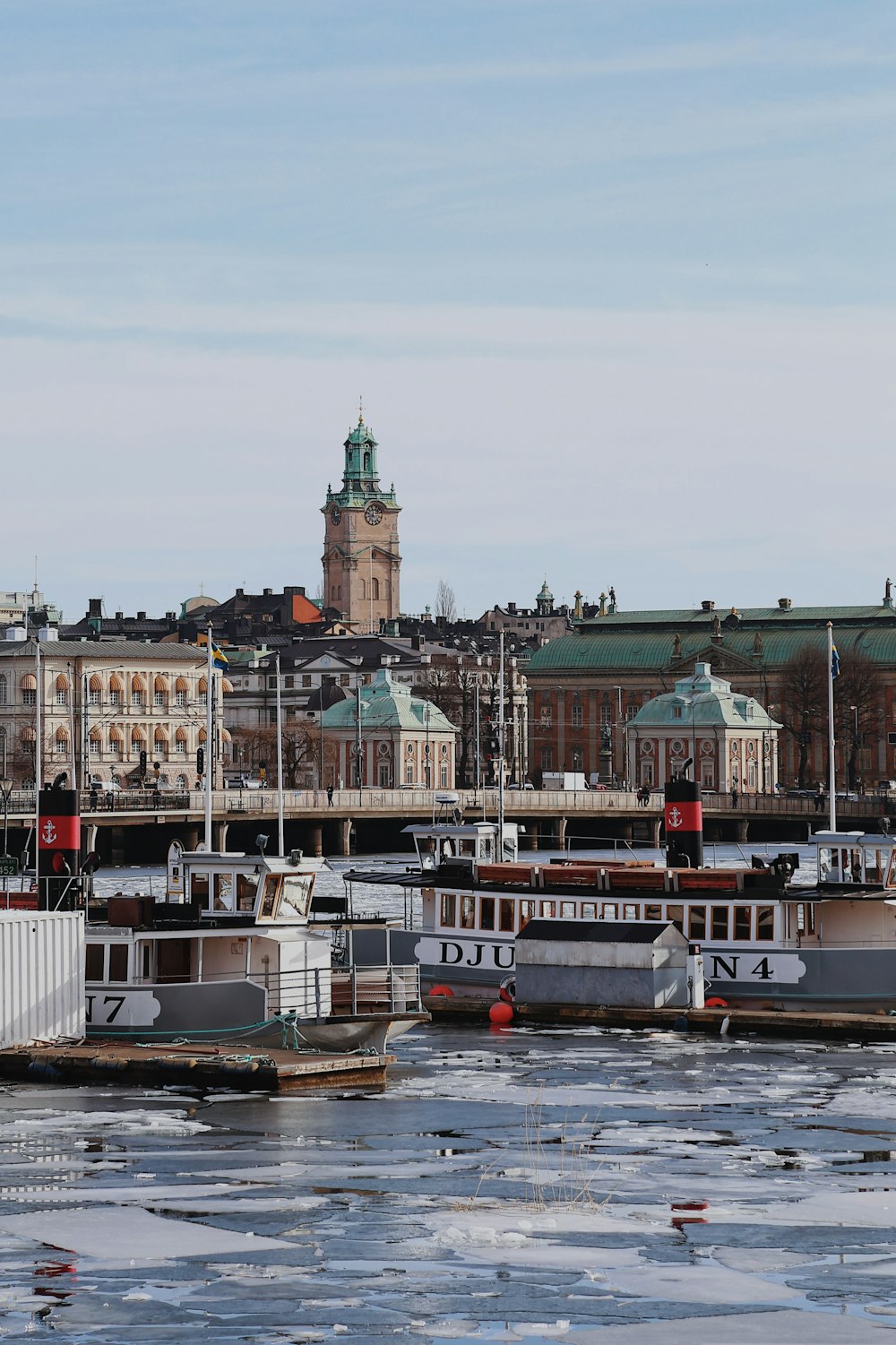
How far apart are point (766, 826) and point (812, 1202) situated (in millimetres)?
156611

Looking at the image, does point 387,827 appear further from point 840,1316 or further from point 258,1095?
point 840,1316

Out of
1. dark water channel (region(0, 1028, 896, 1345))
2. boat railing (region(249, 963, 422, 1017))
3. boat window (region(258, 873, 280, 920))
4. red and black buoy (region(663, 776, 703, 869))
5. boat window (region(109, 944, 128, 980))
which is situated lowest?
dark water channel (region(0, 1028, 896, 1345))

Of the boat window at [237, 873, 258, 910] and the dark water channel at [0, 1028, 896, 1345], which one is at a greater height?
the boat window at [237, 873, 258, 910]

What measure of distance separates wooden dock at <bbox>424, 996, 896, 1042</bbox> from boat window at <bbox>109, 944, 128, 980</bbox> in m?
11.2

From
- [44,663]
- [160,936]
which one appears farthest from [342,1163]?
[44,663]

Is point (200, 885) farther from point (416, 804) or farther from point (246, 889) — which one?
point (416, 804)

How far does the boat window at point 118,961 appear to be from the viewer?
48.3 metres

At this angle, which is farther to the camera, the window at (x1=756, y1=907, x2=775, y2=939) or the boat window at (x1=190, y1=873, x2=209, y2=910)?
the window at (x1=756, y1=907, x2=775, y2=939)

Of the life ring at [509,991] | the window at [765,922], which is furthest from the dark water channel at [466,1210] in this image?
the window at [765,922]

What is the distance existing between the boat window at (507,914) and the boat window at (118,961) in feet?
49.2

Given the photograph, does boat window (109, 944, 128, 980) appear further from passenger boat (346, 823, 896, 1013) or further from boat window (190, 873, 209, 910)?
passenger boat (346, 823, 896, 1013)

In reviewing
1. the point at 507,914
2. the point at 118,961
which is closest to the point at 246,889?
the point at 118,961

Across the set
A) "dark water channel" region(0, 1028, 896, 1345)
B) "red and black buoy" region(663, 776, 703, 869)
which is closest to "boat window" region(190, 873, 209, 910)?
"dark water channel" region(0, 1028, 896, 1345)

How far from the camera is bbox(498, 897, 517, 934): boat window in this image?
200ft
